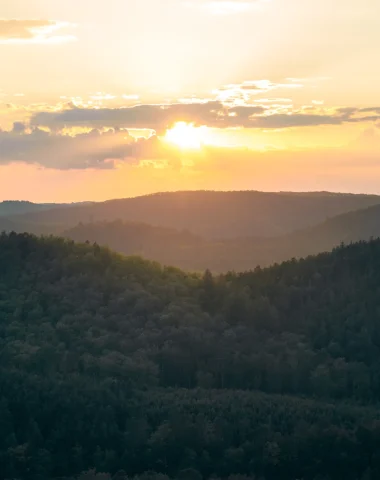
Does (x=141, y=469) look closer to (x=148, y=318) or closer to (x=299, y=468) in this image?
(x=299, y=468)

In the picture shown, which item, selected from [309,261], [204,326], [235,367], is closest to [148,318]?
[204,326]

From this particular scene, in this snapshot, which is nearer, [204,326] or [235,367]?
[235,367]

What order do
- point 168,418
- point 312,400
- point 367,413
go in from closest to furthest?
point 168,418
point 367,413
point 312,400

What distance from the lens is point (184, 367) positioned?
8119 cm

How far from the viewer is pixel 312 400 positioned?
73.6 m

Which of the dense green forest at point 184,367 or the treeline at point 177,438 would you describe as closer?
the treeline at point 177,438

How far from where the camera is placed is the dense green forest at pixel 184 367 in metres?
61.1

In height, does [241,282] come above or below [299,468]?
above

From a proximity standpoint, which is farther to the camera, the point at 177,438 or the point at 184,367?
the point at 184,367

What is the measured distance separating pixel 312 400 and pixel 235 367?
9.28m

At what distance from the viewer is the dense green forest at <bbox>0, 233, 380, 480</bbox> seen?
200 ft

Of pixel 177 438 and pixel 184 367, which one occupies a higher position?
pixel 184 367

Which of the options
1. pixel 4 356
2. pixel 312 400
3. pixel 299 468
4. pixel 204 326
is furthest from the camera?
pixel 204 326

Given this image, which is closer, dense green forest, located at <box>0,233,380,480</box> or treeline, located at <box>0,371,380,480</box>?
treeline, located at <box>0,371,380,480</box>
